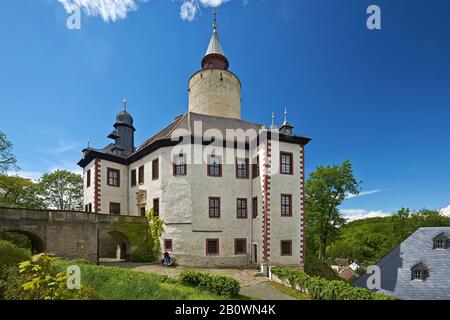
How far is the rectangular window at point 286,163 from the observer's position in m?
22.1

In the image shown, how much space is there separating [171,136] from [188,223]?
7.07 m

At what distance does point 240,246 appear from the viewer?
880 inches

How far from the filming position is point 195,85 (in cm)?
3194

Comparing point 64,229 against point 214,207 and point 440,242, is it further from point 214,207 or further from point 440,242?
point 440,242

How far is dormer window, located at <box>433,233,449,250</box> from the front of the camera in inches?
914

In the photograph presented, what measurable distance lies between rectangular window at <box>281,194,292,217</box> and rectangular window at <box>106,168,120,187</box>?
15.4 meters

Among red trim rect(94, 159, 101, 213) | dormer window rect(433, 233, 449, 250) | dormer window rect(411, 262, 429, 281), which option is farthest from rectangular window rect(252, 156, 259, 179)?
dormer window rect(433, 233, 449, 250)

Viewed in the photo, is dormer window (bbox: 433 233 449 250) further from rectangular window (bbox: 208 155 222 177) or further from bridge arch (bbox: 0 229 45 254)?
bridge arch (bbox: 0 229 45 254)

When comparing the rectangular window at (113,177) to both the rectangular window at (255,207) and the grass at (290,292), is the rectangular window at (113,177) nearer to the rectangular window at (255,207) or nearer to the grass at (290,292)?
the rectangular window at (255,207)

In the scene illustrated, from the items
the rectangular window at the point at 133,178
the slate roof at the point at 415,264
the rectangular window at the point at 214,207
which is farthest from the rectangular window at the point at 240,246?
the rectangular window at the point at 133,178

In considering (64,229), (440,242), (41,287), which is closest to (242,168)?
(64,229)

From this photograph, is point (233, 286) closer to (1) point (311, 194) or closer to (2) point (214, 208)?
(2) point (214, 208)

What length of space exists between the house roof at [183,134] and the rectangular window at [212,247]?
8.29 m
